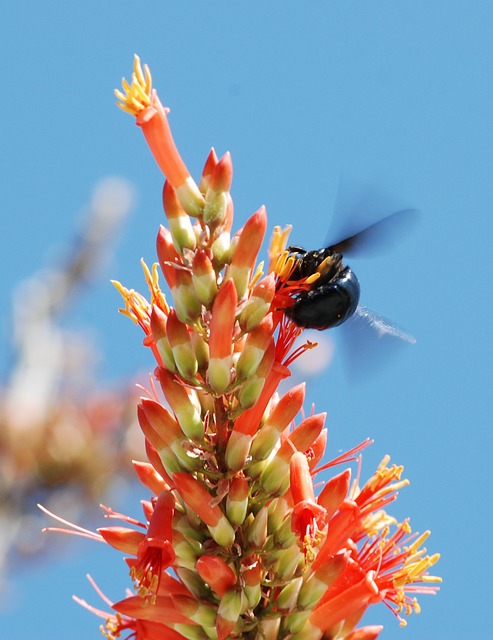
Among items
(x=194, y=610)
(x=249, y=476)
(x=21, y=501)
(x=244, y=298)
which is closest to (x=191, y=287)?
(x=244, y=298)

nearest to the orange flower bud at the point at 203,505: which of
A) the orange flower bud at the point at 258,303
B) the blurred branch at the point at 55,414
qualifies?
the orange flower bud at the point at 258,303

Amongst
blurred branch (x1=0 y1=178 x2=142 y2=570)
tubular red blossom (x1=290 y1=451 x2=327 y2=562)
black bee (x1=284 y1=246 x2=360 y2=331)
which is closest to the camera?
tubular red blossom (x1=290 y1=451 x2=327 y2=562)

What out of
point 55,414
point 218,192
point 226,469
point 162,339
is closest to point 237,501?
point 226,469

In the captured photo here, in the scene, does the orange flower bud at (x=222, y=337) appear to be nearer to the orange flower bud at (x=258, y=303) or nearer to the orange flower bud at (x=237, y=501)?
the orange flower bud at (x=258, y=303)

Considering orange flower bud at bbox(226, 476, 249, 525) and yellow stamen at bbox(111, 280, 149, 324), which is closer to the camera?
orange flower bud at bbox(226, 476, 249, 525)

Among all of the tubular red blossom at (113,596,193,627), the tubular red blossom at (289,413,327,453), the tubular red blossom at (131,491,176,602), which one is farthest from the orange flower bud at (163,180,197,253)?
the tubular red blossom at (113,596,193,627)

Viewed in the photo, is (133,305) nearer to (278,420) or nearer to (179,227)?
(179,227)

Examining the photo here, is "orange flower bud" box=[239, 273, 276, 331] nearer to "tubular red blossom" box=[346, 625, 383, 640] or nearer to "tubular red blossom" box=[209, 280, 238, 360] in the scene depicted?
"tubular red blossom" box=[209, 280, 238, 360]

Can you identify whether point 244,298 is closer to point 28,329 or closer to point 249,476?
point 249,476
